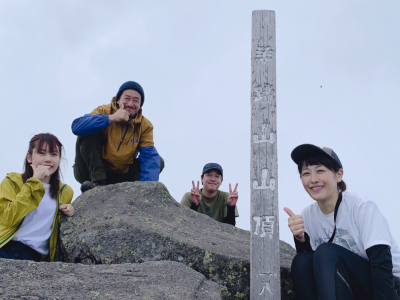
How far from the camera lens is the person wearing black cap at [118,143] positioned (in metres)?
7.72

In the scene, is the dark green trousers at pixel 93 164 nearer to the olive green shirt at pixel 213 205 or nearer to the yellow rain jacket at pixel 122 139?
the yellow rain jacket at pixel 122 139

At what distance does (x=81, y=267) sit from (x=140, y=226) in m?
1.32

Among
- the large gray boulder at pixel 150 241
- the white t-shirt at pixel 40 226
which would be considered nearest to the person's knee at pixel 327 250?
the large gray boulder at pixel 150 241

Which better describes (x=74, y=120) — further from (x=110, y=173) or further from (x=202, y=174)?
(x=202, y=174)

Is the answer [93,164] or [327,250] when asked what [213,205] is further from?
[327,250]

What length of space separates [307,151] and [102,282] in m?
2.56

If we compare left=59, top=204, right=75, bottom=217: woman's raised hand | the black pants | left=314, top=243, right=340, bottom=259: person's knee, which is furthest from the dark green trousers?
left=314, top=243, right=340, bottom=259: person's knee

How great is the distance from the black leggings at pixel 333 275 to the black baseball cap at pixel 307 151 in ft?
3.35

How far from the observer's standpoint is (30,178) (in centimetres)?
550

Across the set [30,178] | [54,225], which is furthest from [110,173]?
[30,178]

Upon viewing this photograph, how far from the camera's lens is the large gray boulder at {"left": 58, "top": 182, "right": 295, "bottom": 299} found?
557cm

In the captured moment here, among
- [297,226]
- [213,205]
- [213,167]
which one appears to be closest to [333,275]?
[297,226]

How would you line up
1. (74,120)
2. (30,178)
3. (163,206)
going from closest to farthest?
(30,178)
(163,206)
(74,120)

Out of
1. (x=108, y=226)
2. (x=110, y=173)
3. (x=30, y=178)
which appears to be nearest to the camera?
(x=30, y=178)
